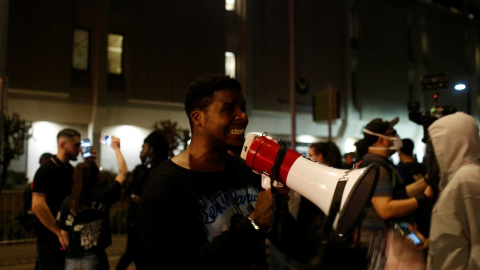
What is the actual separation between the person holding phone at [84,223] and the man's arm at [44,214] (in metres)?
0.10

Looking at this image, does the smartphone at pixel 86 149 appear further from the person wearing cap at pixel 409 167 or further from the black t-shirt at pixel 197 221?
the person wearing cap at pixel 409 167

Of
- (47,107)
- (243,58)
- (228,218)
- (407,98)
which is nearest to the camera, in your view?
(228,218)

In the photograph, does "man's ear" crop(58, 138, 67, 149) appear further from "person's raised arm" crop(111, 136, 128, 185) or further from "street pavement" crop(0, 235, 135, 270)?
"street pavement" crop(0, 235, 135, 270)

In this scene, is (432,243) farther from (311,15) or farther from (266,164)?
(311,15)

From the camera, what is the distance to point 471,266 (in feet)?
8.25

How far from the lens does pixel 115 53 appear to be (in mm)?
17797

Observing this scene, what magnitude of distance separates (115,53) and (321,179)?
56.6ft

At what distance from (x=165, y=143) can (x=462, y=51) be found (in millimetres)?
27275

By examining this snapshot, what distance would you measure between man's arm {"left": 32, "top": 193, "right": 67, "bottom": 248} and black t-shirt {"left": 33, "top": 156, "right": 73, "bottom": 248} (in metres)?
0.07

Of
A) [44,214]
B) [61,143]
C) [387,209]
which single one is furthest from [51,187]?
[387,209]

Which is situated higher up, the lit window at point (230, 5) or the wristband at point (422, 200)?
the lit window at point (230, 5)

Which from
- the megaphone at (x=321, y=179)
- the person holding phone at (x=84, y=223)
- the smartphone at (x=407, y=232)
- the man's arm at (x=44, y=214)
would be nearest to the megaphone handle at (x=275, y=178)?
the megaphone at (x=321, y=179)

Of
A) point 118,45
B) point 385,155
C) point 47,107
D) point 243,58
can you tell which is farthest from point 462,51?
point 385,155

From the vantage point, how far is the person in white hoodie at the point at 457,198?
100 inches
